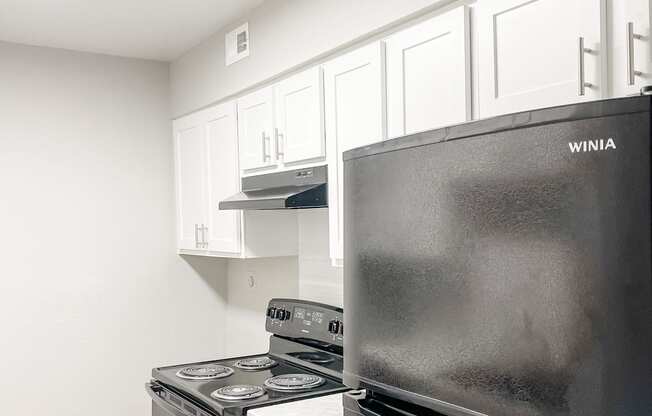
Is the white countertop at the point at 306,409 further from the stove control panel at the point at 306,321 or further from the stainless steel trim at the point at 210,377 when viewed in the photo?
the stainless steel trim at the point at 210,377

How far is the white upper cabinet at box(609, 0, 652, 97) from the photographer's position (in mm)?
1224

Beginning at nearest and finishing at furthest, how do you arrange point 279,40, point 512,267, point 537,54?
1. point 512,267
2. point 537,54
3. point 279,40

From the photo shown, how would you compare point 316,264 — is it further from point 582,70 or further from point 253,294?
point 582,70

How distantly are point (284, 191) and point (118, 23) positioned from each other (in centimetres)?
125

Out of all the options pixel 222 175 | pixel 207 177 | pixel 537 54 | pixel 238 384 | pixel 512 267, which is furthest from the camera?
pixel 207 177

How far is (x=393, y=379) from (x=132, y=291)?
8.74 feet

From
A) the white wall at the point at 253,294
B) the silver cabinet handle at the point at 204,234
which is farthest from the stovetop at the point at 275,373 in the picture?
the silver cabinet handle at the point at 204,234

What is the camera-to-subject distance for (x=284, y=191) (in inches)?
97.0

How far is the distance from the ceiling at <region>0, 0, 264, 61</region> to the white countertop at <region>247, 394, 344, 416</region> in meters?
1.68

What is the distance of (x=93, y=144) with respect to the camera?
346 centimetres

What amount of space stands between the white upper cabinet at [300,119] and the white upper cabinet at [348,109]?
2.2 inches

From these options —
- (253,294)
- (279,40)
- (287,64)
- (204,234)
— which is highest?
(279,40)

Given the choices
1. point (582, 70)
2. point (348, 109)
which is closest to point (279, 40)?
point (348, 109)

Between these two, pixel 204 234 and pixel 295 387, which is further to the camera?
pixel 204 234
